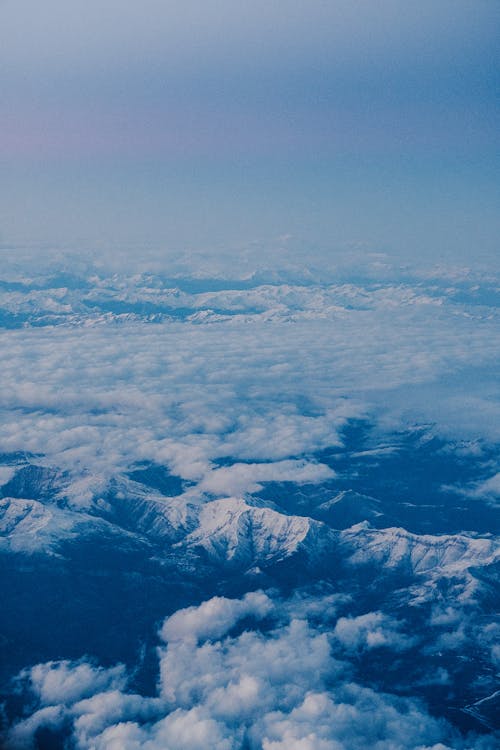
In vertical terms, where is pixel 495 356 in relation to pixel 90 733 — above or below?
below

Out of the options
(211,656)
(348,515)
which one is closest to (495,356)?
(348,515)

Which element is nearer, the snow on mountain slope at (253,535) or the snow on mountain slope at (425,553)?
the snow on mountain slope at (425,553)

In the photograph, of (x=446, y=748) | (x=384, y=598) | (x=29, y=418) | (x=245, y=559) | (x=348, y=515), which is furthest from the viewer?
(x=29, y=418)

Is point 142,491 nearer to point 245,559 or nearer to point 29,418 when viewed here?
point 245,559

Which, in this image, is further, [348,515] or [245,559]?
[348,515]

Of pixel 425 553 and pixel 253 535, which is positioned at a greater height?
pixel 425 553

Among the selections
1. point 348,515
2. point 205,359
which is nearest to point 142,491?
point 348,515

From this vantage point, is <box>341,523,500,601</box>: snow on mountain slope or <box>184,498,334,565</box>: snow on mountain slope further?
<box>184,498,334,565</box>: snow on mountain slope

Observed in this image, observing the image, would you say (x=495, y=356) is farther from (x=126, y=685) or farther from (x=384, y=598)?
(x=126, y=685)

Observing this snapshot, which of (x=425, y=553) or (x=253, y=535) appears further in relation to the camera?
(x=253, y=535)

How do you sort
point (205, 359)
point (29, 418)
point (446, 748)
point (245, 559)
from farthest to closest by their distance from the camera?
point (205, 359)
point (29, 418)
point (245, 559)
point (446, 748)
